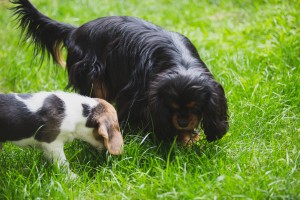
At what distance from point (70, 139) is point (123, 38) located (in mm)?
1138

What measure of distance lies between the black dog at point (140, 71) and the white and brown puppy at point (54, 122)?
1.41ft

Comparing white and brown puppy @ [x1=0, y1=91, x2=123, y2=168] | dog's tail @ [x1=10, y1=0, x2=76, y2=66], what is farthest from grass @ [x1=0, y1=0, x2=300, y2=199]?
dog's tail @ [x1=10, y1=0, x2=76, y2=66]

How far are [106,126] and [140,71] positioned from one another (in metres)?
0.72

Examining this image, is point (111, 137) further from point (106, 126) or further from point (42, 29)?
point (42, 29)

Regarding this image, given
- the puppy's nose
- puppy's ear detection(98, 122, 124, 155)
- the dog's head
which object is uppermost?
the dog's head

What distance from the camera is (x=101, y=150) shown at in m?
4.14

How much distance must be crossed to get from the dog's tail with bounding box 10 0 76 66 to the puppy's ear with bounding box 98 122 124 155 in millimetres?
1435

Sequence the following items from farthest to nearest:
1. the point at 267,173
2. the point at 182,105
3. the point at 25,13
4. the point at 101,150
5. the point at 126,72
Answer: the point at 25,13, the point at 126,72, the point at 101,150, the point at 182,105, the point at 267,173

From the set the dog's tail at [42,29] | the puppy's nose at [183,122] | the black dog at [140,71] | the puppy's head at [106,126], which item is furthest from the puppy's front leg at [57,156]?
the dog's tail at [42,29]

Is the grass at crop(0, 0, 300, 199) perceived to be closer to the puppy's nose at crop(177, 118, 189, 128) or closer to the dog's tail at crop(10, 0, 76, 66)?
the puppy's nose at crop(177, 118, 189, 128)

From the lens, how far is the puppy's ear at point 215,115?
13.0ft

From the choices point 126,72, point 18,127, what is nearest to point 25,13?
point 126,72

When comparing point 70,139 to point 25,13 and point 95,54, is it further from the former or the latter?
point 25,13

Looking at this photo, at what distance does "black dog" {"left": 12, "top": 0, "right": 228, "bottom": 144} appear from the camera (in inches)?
155
